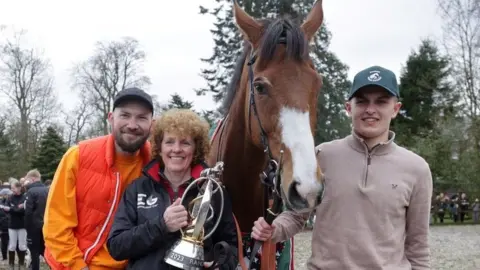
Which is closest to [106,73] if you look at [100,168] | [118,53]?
[118,53]

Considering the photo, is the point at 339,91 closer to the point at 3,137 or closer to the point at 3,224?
the point at 3,224

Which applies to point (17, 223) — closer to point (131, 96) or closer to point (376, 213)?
point (131, 96)

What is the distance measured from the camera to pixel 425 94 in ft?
114

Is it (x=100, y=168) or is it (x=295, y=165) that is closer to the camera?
(x=295, y=165)

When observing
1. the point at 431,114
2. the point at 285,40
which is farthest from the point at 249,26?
the point at 431,114

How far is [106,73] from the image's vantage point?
3672 centimetres

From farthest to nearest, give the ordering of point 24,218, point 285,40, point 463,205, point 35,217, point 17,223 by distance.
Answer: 1. point 463,205
2. point 17,223
3. point 24,218
4. point 35,217
5. point 285,40

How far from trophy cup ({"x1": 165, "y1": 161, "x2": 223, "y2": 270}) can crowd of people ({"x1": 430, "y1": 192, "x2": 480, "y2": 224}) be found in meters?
27.6

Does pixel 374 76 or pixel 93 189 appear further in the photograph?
pixel 93 189

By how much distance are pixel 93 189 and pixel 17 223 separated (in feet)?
28.7

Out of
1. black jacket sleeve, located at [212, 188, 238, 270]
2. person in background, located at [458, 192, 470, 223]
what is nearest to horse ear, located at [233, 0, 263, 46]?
black jacket sleeve, located at [212, 188, 238, 270]

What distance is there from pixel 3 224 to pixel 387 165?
11.6m

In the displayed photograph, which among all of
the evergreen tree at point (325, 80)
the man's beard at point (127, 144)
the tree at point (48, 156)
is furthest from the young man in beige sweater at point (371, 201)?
the tree at point (48, 156)

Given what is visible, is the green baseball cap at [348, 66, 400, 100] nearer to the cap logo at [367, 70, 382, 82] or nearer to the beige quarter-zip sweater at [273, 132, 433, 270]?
the cap logo at [367, 70, 382, 82]
